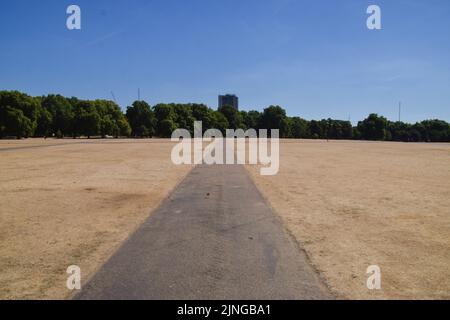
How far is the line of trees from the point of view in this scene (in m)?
106

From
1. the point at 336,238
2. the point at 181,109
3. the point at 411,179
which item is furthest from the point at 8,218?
the point at 181,109

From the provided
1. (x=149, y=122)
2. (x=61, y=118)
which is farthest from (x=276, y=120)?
(x=61, y=118)

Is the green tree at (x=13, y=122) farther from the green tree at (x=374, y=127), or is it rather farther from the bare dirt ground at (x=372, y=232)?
the green tree at (x=374, y=127)

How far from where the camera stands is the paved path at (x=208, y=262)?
5586 mm

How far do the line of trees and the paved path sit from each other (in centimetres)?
10749

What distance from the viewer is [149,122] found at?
148m

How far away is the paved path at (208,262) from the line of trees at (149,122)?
353 feet

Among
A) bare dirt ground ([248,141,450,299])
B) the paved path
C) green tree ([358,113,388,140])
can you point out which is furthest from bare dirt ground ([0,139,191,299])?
green tree ([358,113,388,140])

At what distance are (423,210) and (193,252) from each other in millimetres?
8955

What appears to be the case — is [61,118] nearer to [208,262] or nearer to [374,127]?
[208,262]

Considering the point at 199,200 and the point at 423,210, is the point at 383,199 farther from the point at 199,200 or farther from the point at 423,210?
the point at 199,200

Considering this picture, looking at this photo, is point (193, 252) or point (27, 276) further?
point (193, 252)

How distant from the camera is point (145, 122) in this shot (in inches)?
5837

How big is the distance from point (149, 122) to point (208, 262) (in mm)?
145380
